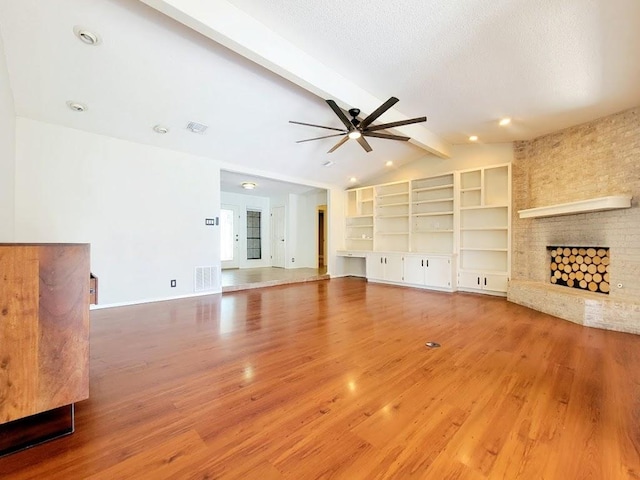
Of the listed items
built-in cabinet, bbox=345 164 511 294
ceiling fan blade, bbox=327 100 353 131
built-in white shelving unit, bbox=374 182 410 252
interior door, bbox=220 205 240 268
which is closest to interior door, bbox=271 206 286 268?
interior door, bbox=220 205 240 268

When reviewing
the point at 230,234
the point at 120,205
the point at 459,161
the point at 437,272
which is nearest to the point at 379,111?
the point at 459,161

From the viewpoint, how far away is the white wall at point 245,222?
29.5ft

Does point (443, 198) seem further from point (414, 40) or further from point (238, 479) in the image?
point (238, 479)

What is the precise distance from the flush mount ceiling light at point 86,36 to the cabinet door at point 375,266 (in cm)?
599

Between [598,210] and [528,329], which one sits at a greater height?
[598,210]

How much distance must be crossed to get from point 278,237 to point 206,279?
4.39 meters

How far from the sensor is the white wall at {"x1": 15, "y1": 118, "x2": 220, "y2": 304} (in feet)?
12.2

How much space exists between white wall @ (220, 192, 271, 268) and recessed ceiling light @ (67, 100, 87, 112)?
5013 mm

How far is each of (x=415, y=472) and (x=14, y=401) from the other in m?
1.98

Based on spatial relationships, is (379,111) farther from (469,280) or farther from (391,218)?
(391,218)

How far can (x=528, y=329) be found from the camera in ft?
10.9

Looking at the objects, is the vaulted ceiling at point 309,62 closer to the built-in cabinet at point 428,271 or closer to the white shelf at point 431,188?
the white shelf at point 431,188

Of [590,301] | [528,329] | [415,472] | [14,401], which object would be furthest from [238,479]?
[590,301]

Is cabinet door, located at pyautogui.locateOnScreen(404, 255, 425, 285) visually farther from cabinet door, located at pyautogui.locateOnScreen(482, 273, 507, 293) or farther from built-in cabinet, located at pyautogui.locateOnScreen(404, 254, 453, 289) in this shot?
cabinet door, located at pyautogui.locateOnScreen(482, 273, 507, 293)
